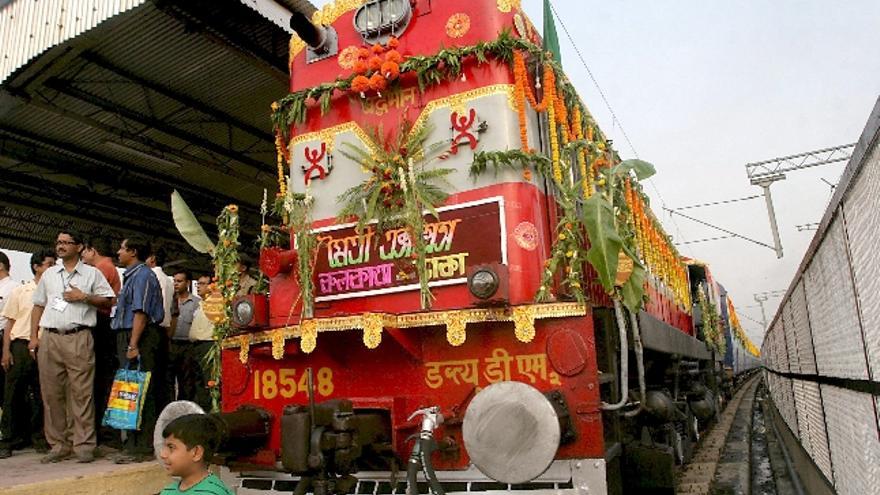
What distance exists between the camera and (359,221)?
4.39m

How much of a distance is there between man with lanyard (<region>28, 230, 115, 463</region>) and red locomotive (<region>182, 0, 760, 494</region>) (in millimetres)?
1510

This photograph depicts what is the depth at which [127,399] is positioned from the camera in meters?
4.85

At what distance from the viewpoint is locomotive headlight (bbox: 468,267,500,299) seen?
3518mm

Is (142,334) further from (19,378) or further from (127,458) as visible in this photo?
(19,378)

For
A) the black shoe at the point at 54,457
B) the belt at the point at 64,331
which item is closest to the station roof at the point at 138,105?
the belt at the point at 64,331

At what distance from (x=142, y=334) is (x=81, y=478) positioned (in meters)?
1.44

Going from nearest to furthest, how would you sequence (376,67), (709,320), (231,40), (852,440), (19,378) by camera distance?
(852,440)
(376,67)
(19,378)
(231,40)
(709,320)

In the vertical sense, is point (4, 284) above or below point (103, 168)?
below

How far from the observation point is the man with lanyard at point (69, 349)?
507 centimetres

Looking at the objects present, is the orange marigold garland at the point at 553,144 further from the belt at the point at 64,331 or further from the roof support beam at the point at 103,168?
the roof support beam at the point at 103,168

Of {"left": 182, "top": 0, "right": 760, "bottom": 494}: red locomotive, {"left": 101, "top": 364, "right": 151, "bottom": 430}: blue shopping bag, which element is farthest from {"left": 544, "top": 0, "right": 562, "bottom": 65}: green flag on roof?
{"left": 101, "top": 364, "right": 151, "bottom": 430}: blue shopping bag

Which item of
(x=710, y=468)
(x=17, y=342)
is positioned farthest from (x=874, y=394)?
(x=17, y=342)

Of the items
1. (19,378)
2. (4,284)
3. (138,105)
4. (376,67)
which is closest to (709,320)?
(376,67)

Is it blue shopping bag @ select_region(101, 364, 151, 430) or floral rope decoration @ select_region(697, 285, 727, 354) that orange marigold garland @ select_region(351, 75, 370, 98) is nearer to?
blue shopping bag @ select_region(101, 364, 151, 430)
